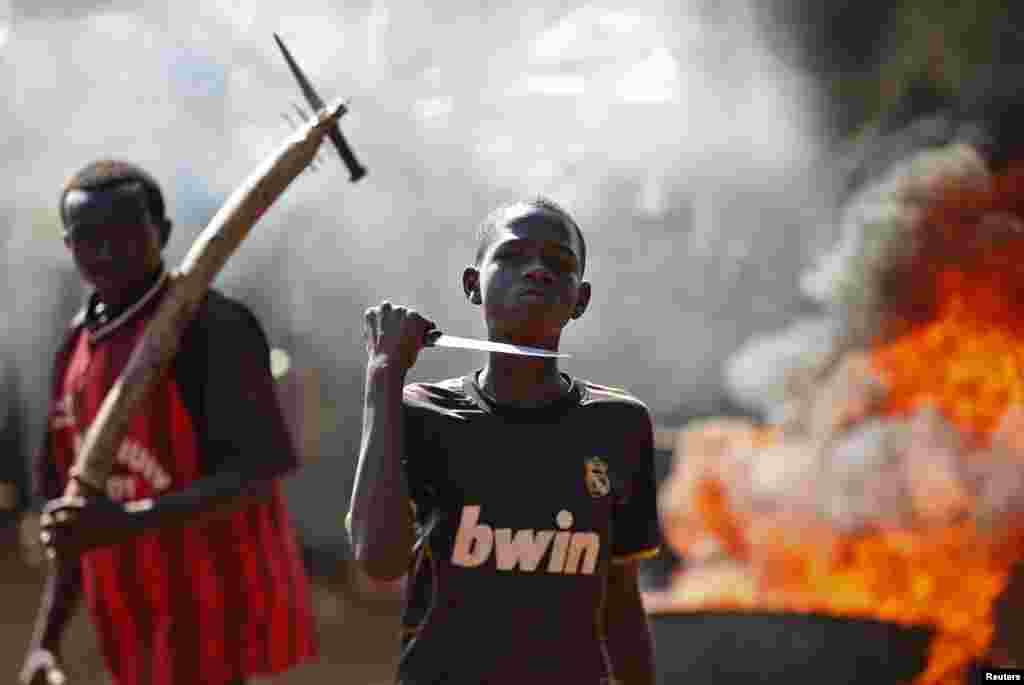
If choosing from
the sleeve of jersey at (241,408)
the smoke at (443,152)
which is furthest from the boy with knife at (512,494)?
the smoke at (443,152)

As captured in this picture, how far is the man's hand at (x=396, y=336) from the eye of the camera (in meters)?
2.48

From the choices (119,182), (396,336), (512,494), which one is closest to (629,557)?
(512,494)

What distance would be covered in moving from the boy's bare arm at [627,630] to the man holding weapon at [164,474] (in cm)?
139

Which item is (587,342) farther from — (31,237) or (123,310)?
(123,310)

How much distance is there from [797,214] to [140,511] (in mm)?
4290

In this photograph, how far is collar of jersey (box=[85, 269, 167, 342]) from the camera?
4016mm

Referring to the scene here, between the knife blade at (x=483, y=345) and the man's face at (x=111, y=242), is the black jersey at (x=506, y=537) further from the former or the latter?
the man's face at (x=111, y=242)

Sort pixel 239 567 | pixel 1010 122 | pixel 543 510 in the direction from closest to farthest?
pixel 543 510 < pixel 239 567 < pixel 1010 122

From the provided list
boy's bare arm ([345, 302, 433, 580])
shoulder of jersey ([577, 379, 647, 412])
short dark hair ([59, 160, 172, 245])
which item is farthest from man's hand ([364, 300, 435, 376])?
short dark hair ([59, 160, 172, 245])

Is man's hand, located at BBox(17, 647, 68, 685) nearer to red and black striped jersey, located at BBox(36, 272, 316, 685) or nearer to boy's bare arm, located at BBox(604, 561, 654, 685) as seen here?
red and black striped jersey, located at BBox(36, 272, 316, 685)

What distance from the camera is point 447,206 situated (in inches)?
288

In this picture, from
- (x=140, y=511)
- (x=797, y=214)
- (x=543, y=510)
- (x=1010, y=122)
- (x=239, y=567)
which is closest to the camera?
(x=543, y=510)

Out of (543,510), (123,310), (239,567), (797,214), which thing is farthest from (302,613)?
(797,214)

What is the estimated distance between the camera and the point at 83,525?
369 centimetres
